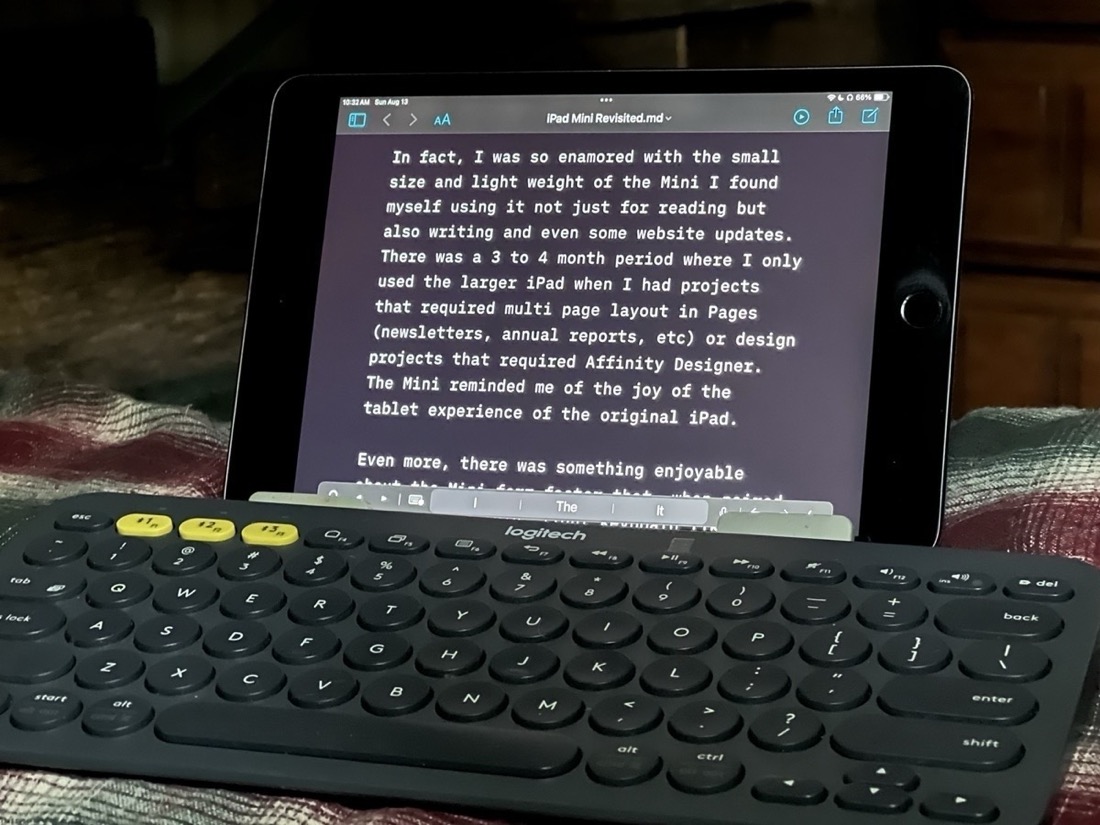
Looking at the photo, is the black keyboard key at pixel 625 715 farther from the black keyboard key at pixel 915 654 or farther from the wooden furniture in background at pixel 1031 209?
the wooden furniture in background at pixel 1031 209

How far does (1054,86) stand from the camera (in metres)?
1.00

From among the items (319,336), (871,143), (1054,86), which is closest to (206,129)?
(319,336)

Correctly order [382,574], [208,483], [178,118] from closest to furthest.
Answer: [382,574] < [208,483] < [178,118]

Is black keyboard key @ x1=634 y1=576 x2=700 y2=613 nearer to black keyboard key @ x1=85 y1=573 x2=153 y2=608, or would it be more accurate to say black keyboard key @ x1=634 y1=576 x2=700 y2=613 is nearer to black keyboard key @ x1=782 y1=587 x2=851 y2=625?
black keyboard key @ x1=782 y1=587 x2=851 y2=625

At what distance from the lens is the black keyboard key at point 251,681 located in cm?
33

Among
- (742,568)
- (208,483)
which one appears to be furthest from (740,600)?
(208,483)

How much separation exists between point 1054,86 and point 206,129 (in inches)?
24.9

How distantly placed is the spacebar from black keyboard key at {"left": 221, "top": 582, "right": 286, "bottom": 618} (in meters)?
0.04

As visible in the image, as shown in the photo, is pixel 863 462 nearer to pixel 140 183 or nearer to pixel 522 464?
pixel 522 464

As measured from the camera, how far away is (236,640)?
0.35 meters

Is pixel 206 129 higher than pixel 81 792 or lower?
higher

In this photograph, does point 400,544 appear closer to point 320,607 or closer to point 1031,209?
point 320,607

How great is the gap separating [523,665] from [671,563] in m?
0.06

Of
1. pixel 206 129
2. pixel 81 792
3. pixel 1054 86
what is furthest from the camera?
pixel 1054 86
